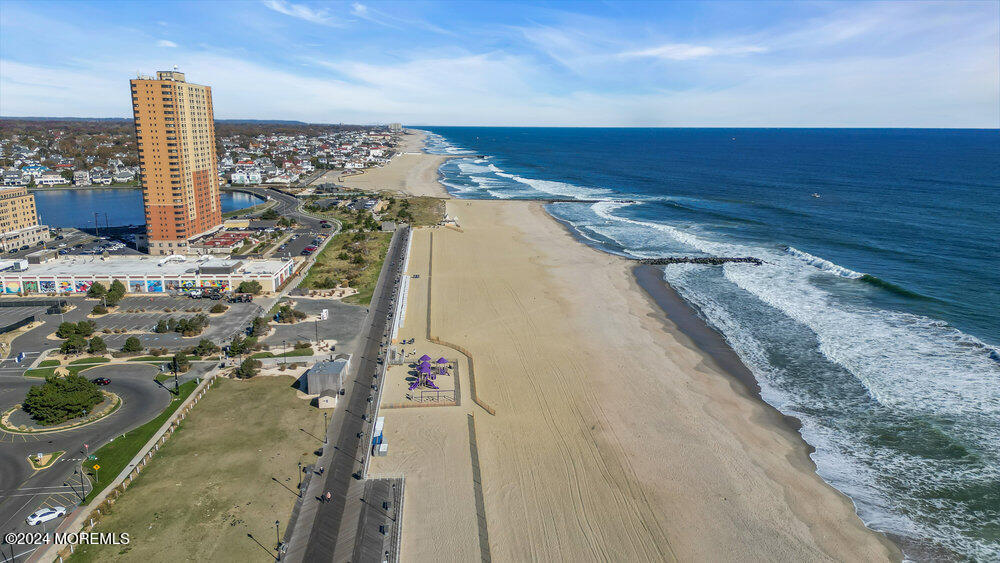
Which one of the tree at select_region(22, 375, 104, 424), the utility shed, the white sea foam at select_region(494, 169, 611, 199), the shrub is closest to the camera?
the tree at select_region(22, 375, 104, 424)

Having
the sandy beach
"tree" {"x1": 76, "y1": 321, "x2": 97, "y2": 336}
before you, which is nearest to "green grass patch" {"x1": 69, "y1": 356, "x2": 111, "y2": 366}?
"tree" {"x1": 76, "y1": 321, "x2": 97, "y2": 336}

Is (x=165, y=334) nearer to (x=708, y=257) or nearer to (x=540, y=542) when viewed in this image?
(x=540, y=542)

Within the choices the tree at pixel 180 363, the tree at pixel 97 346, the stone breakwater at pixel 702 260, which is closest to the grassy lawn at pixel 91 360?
the tree at pixel 97 346

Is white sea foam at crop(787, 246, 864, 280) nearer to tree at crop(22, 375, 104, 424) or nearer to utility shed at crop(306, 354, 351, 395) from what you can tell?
utility shed at crop(306, 354, 351, 395)

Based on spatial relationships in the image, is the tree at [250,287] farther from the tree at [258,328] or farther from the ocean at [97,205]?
the ocean at [97,205]

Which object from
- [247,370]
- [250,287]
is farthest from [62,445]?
[250,287]

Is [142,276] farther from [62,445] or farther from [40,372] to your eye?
[62,445]

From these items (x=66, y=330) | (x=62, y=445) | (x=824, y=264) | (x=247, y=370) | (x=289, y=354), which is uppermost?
(x=824, y=264)
